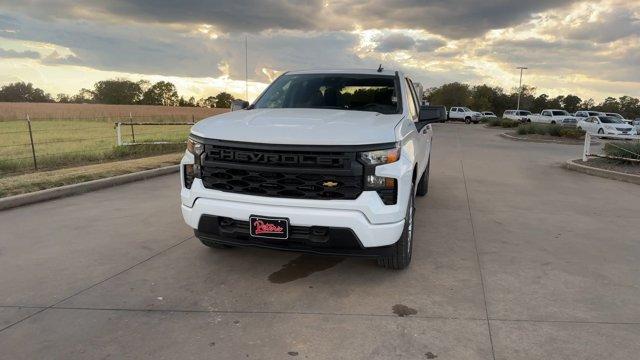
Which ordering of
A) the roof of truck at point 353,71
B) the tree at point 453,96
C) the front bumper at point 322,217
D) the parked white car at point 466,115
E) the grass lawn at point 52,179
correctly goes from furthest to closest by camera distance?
the tree at point 453,96
the parked white car at point 466,115
the grass lawn at point 52,179
the roof of truck at point 353,71
the front bumper at point 322,217

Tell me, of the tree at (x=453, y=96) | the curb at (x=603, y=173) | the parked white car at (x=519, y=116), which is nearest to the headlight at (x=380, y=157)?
the curb at (x=603, y=173)

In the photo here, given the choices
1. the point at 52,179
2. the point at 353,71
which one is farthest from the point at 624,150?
the point at 52,179

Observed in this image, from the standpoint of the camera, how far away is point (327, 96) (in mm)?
5262

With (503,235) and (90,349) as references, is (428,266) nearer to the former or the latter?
(503,235)

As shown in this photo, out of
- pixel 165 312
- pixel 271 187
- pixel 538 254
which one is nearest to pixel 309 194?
pixel 271 187

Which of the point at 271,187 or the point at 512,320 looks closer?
the point at 512,320

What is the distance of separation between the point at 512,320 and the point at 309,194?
176 cm

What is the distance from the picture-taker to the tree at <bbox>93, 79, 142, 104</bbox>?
315 feet

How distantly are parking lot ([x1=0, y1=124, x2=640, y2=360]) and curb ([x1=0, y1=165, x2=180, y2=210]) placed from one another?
313 millimetres

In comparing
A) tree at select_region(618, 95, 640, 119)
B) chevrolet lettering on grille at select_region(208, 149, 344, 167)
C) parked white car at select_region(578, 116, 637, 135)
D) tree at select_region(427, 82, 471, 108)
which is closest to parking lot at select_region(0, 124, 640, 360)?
chevrolet lettering on grille at select_region(208, 149, 344, 167)

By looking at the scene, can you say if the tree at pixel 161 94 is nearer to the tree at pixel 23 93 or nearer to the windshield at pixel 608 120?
the tree at pixel 23 93

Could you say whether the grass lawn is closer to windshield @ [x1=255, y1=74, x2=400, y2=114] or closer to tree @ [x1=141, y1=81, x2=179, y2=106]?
windshield @ [x1=255, y1=74, x2=400, y2=114]

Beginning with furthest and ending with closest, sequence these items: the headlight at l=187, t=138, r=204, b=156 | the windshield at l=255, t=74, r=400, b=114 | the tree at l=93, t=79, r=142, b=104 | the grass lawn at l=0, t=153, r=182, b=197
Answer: the tree at l=93, t=79, r=142, b=104 < the grass lawn at l=0, t=153, r=182, b=197 < the windshield at l=255, t=74, r=400, b=114 < the headlight at l=187, t=138, r=204, b=156

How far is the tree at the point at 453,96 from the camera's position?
7719cm
